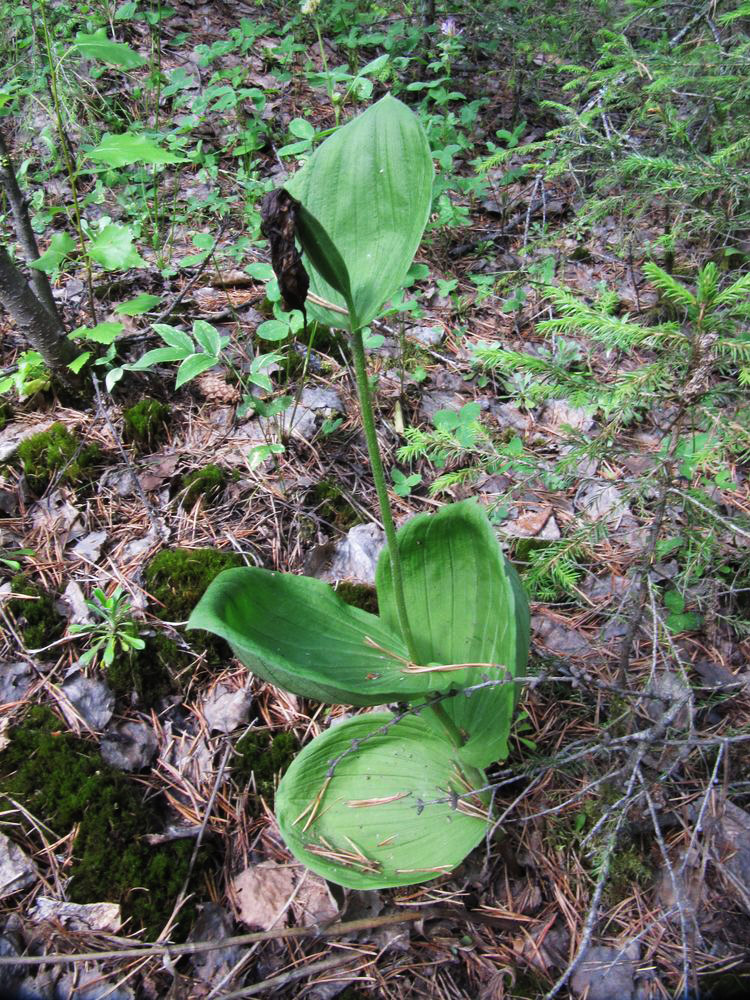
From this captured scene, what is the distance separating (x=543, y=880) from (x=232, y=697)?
0.91 metres

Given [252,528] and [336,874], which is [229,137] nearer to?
[252,528]

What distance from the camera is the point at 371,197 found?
1247 mm

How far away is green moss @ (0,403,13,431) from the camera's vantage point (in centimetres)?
234

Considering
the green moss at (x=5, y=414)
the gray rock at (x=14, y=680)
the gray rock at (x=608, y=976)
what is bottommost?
the gray rock at (x=608, y=976)

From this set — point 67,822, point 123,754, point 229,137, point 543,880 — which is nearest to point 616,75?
point 229,137

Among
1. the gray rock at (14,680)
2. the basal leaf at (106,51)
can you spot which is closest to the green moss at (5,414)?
the gray rock at (14,680)

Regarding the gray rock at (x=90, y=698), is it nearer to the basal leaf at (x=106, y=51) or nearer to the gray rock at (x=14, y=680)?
the gray rock at (x=14, y=680)

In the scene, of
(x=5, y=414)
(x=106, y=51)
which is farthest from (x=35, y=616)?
(x=106, y=51)

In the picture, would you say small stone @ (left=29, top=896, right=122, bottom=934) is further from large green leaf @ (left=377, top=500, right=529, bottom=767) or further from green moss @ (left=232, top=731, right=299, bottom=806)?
large green leaf @ (left=377, top=500, right=529, bottom=767)

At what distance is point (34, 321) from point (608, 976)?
250cm

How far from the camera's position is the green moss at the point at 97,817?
1471 millimetres

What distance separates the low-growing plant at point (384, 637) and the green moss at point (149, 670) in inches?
19.8

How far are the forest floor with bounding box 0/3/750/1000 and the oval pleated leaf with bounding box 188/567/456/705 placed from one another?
374 mm

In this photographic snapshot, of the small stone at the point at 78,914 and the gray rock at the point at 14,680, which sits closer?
the small stone at the point at 78,914
